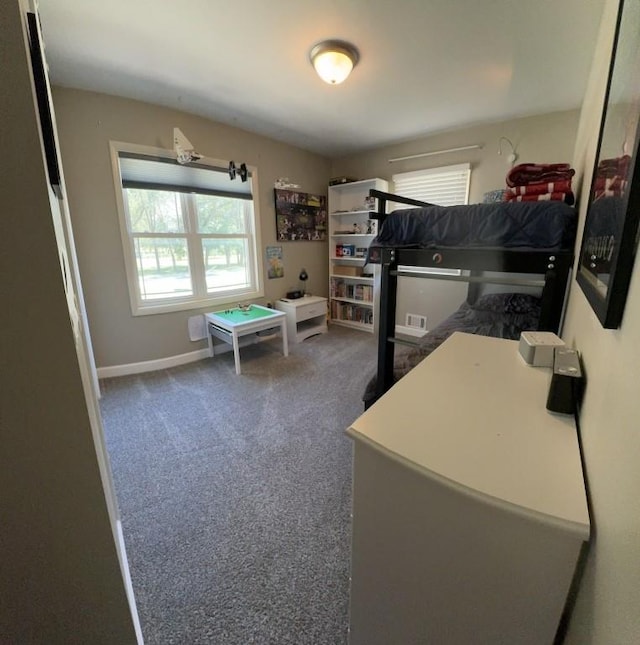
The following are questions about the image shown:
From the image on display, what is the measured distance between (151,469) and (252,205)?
2907mm

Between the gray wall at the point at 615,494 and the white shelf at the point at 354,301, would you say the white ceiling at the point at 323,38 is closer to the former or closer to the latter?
the gray wall at the point at 615,494

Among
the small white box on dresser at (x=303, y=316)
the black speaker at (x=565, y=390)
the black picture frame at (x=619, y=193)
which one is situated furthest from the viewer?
the small white box on dresser at (x=303, y=316)

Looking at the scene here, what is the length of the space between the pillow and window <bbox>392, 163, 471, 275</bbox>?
0.72m

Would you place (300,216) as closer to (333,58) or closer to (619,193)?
(333,58)

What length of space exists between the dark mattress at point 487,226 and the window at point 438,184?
5.04ft

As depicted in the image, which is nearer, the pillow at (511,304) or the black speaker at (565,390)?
the black speaker at (565,390)

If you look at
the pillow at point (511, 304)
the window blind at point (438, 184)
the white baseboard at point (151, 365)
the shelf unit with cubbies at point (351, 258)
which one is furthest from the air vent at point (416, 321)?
the white baseboard at point (151, 365)

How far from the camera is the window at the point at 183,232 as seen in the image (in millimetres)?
2705

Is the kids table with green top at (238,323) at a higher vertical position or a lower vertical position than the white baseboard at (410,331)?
higher

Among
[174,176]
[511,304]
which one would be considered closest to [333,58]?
[174,176]

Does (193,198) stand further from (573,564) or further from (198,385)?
(573,564)

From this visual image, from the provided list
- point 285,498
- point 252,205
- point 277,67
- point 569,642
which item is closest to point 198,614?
point 285,498

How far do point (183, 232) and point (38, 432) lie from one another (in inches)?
112

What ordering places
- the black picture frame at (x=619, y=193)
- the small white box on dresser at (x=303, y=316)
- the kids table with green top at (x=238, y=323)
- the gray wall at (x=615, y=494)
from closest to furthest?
the gray wall at (x=615, y=494)
the black picture frame at (x=619, y=193)
the kids table with green top at (x=238, y=323)
the small white box on dresser at (x=303, y=316)
